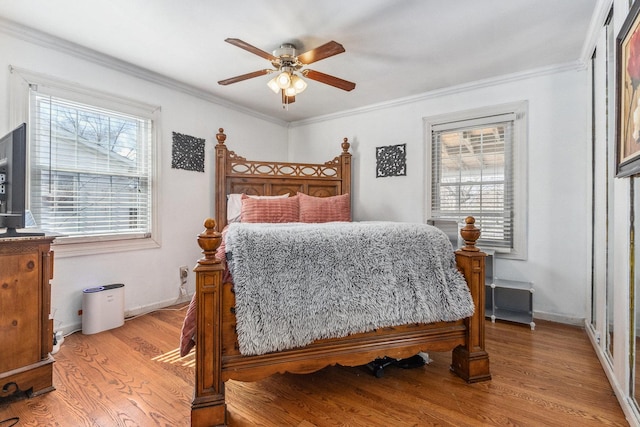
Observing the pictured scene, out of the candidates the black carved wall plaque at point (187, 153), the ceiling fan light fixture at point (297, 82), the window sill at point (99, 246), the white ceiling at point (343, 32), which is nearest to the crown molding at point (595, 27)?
the white ceiling at point (343, 32)

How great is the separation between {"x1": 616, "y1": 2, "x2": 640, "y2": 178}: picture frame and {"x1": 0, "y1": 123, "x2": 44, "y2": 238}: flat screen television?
2902 mm

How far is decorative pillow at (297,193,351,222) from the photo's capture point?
3.31 metres

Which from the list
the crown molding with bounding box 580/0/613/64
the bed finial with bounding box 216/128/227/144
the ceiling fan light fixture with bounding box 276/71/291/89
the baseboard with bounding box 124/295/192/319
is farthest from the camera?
the bed finial with bounding box 216/128/227/144

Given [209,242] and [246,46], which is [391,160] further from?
[209,242]

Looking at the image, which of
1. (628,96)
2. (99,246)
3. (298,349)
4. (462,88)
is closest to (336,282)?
(298,349)

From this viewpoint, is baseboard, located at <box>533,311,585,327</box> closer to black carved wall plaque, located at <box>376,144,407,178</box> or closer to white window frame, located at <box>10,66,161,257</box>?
black carved wall plaque, located at <box>376,144,407,178</box>

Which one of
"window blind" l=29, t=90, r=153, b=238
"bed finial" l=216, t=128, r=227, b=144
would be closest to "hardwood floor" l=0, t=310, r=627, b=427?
"window blind" l=29, t=90, r=153, b=238

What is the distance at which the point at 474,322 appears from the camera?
1778 millimetres

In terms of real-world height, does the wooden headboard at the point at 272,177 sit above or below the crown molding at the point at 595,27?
below

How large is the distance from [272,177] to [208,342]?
258 cm

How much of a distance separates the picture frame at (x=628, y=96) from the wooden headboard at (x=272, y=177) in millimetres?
2673

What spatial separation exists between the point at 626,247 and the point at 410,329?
1136 mm

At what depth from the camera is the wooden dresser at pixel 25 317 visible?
5.12ft

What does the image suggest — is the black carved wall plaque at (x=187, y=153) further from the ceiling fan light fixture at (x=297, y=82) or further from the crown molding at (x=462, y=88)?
the crown molding at (x=462, y=88)
